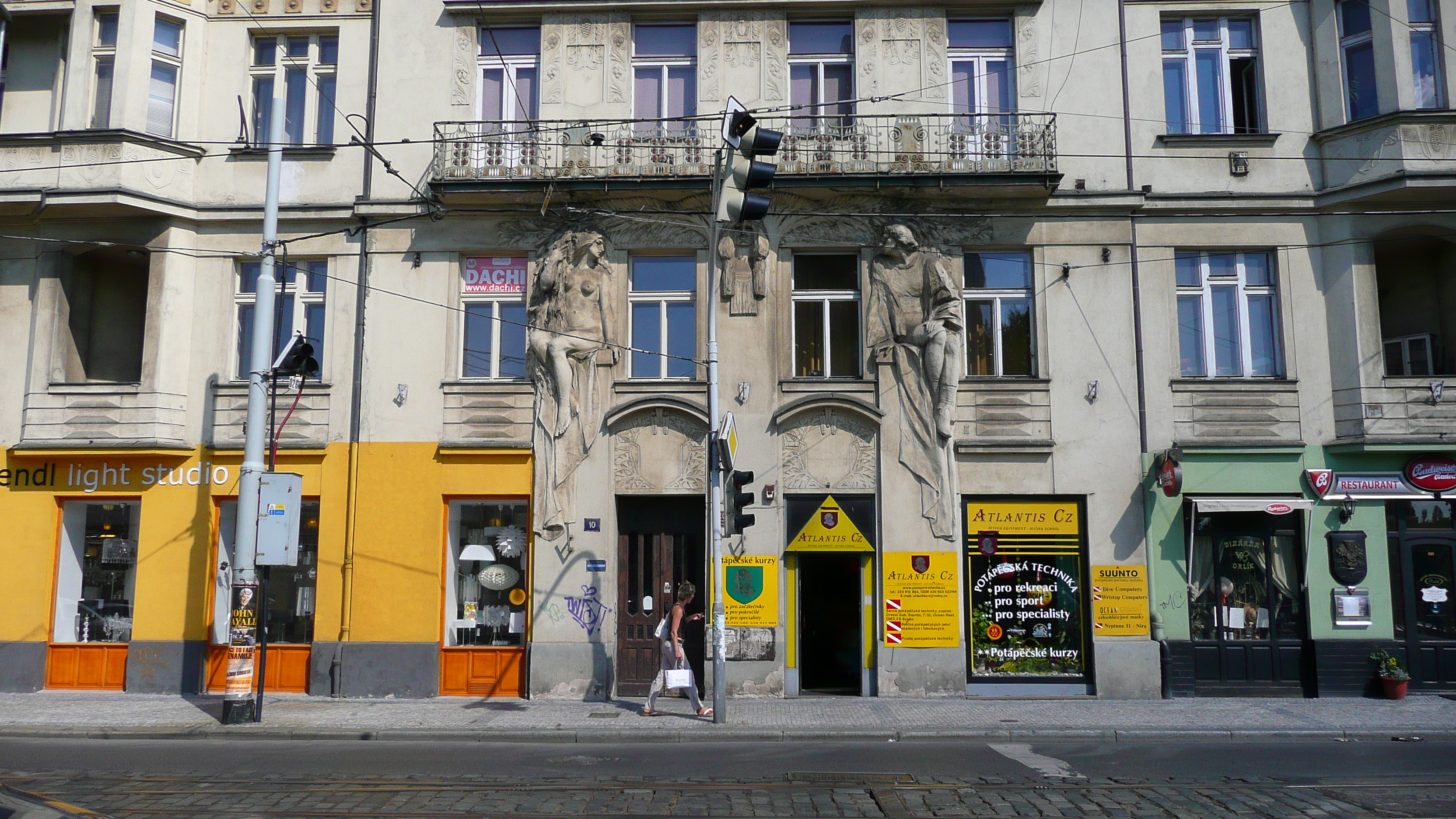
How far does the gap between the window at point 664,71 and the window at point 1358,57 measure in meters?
11.0

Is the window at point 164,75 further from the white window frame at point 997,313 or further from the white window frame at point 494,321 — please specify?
the white window frame at point 997,313

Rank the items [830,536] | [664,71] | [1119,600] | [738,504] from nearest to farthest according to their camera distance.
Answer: [738,504], [1119,600], [830,536], [664,71]

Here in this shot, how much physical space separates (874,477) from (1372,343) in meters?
8.31

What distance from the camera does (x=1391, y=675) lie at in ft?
46.8

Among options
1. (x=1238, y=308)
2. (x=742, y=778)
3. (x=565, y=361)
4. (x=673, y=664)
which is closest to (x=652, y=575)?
(x=673, y=664)

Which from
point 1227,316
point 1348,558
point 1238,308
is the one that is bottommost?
point 1348,558

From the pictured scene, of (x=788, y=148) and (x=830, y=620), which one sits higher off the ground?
(x=788, y=148)

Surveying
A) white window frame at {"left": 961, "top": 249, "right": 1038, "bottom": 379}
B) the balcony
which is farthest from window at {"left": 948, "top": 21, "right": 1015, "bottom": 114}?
white window frame at {"left": 961, "top": 249, "right": 1038, "bottom": 379}

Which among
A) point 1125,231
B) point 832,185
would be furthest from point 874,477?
point 1125,231

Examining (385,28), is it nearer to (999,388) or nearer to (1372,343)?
(999,388)

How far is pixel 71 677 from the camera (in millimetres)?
15523

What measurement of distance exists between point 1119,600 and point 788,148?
9.10 m

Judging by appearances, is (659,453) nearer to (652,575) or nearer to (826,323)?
(652,575)

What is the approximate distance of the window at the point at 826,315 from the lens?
1584cm
